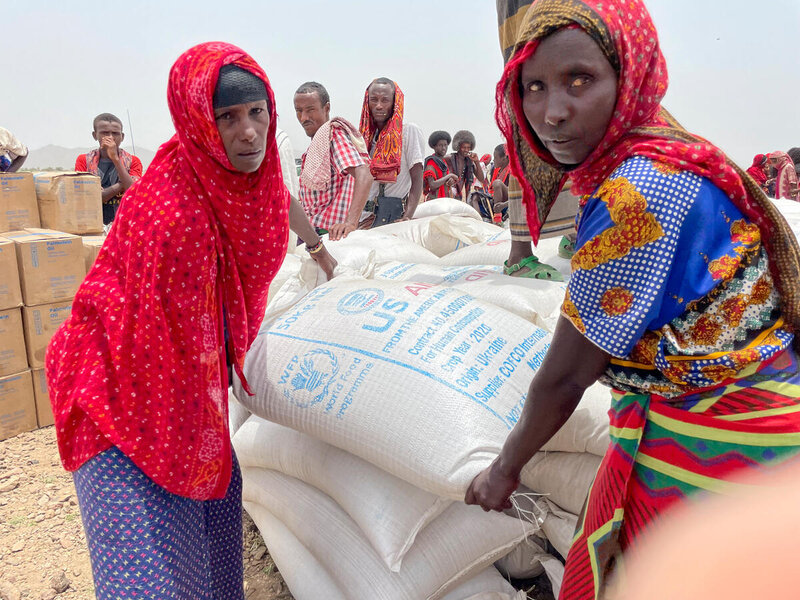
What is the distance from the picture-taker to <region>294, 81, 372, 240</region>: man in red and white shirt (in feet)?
9.09

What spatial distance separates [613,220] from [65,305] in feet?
9.84

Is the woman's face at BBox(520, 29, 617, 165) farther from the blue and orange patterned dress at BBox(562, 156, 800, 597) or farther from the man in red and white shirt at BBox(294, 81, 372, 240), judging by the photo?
the man in red and white shirt at BBox(294, 81, 372, 240)

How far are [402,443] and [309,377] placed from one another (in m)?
0.29

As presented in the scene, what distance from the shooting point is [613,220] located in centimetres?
71

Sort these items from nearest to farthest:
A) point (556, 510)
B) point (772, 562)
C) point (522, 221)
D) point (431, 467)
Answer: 1. point (772, 562)
2. point (431, 467)
3. point (556, 510)
4. point (522, 221)

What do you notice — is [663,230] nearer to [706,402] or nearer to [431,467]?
[706,402]

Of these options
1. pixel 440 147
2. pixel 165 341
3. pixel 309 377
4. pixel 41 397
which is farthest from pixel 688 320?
pixel 440 147

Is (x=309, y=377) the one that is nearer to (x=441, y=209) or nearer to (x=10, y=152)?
(x=441, y=209)

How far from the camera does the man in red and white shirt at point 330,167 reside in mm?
2770

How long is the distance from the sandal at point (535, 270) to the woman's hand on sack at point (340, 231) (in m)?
0.79

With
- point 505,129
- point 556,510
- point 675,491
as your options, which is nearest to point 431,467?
point 556,510

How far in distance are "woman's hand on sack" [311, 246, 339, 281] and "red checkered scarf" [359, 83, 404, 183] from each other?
1878 millimetres

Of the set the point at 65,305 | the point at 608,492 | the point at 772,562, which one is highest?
the point at 772,562

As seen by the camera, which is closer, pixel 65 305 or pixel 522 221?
pixel 522 221
